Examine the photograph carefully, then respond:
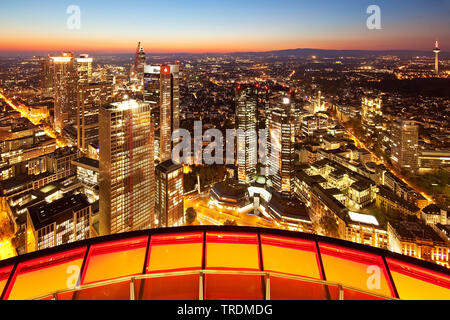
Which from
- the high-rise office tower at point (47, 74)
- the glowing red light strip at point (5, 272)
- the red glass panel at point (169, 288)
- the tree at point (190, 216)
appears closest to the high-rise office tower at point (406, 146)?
the tree at point (190, 216)

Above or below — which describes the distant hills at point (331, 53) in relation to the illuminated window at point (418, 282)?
above

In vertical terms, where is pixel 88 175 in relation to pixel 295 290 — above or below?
below

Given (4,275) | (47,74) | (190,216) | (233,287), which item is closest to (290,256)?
(233,287)

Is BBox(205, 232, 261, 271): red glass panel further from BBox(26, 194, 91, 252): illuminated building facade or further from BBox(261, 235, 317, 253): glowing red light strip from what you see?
BBox(26, 194, 91, 252): illuminated building facade

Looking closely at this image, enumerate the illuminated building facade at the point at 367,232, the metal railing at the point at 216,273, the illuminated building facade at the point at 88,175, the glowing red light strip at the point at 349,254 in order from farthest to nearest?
the illuminated building facade at the point at 88,175
the illuminated building facade at the point at 367,232
the glowing red light strip at the point at 349,254
the metal railing at the point at 216,273

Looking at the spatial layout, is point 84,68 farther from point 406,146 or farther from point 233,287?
point 233,287

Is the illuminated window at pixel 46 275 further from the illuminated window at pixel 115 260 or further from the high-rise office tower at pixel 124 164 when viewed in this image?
the high-rise office tower at pixel 124 164

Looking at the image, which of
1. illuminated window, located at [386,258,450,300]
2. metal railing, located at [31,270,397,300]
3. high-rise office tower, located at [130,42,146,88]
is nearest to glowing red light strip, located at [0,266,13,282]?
metal railing, located at [31,270,397,300]
